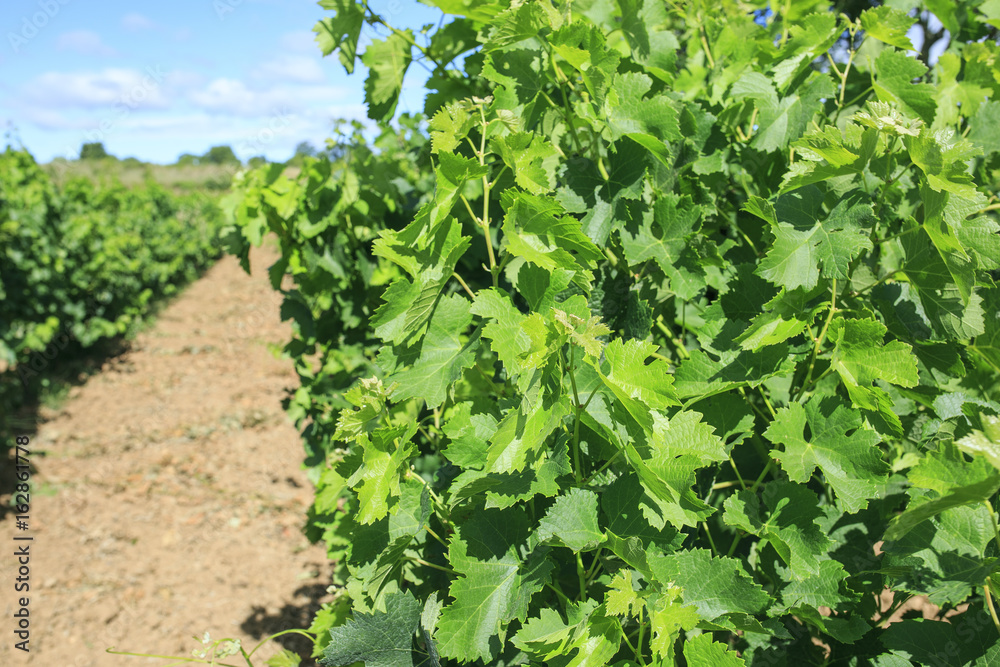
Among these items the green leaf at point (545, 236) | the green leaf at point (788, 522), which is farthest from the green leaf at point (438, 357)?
the green leaf at point (788, 522)

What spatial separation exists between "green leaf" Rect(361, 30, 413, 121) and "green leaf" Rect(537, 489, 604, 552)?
52.0 inches

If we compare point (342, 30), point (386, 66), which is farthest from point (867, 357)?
point (342, 30)

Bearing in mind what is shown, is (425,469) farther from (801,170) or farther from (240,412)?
(240,412)

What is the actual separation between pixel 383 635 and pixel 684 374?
77 cm

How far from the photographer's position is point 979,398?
126 centimetres

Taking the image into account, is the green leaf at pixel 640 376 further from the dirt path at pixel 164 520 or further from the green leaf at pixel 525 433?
the dirt path at pixel 164 520

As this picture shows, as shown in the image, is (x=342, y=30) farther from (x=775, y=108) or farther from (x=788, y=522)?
(x=788, y=522)

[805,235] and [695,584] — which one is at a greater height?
[805,235]

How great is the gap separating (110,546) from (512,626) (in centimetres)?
494

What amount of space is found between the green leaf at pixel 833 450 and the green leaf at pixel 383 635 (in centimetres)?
74

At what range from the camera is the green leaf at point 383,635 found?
1088 mm

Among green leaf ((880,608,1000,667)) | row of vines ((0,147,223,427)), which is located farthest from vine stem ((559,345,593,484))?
row of vines ((0,147,223,427))

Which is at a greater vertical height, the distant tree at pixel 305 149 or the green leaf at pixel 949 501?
the distant tree at pixel 305 149

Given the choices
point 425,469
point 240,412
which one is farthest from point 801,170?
point 240,412
